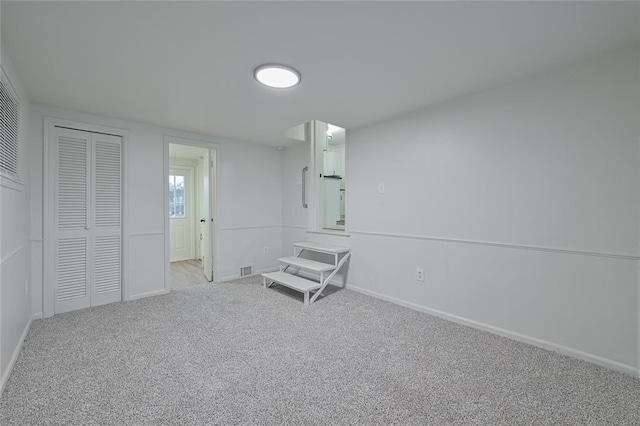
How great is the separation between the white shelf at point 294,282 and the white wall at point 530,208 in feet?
3.00

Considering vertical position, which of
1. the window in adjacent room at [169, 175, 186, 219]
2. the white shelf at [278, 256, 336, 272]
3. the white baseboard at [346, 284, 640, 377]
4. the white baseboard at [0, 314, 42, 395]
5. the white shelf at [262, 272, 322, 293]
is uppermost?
the window in adjacent room at [169, 175, 186, 219]

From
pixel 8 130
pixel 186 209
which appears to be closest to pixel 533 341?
pixel 8 130

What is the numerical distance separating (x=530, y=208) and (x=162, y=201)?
3.98 metres

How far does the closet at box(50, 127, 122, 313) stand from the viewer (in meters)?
2.88

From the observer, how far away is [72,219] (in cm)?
295

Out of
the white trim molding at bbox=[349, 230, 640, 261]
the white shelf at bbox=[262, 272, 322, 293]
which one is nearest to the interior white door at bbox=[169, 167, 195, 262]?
the white shelf at bbox=[262, 272, 322, 293]

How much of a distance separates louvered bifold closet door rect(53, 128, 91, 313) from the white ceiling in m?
0.46

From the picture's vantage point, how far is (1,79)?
5.89ft

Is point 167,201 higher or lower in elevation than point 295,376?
higher

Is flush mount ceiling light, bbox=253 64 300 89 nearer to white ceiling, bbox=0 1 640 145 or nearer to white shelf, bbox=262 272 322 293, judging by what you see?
white ceiling, bbox=0 1 640 145

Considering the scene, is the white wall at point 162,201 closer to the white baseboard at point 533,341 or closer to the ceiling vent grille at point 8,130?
the ceiling vent grille at point 8,130

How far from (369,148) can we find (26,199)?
11.6 ft

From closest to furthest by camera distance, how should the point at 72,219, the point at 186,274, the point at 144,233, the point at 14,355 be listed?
the point at 14,355 < the point at 72,219 < the point at 144,233 < the point at 186,274

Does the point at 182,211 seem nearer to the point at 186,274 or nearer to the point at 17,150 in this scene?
the point at 186,274
